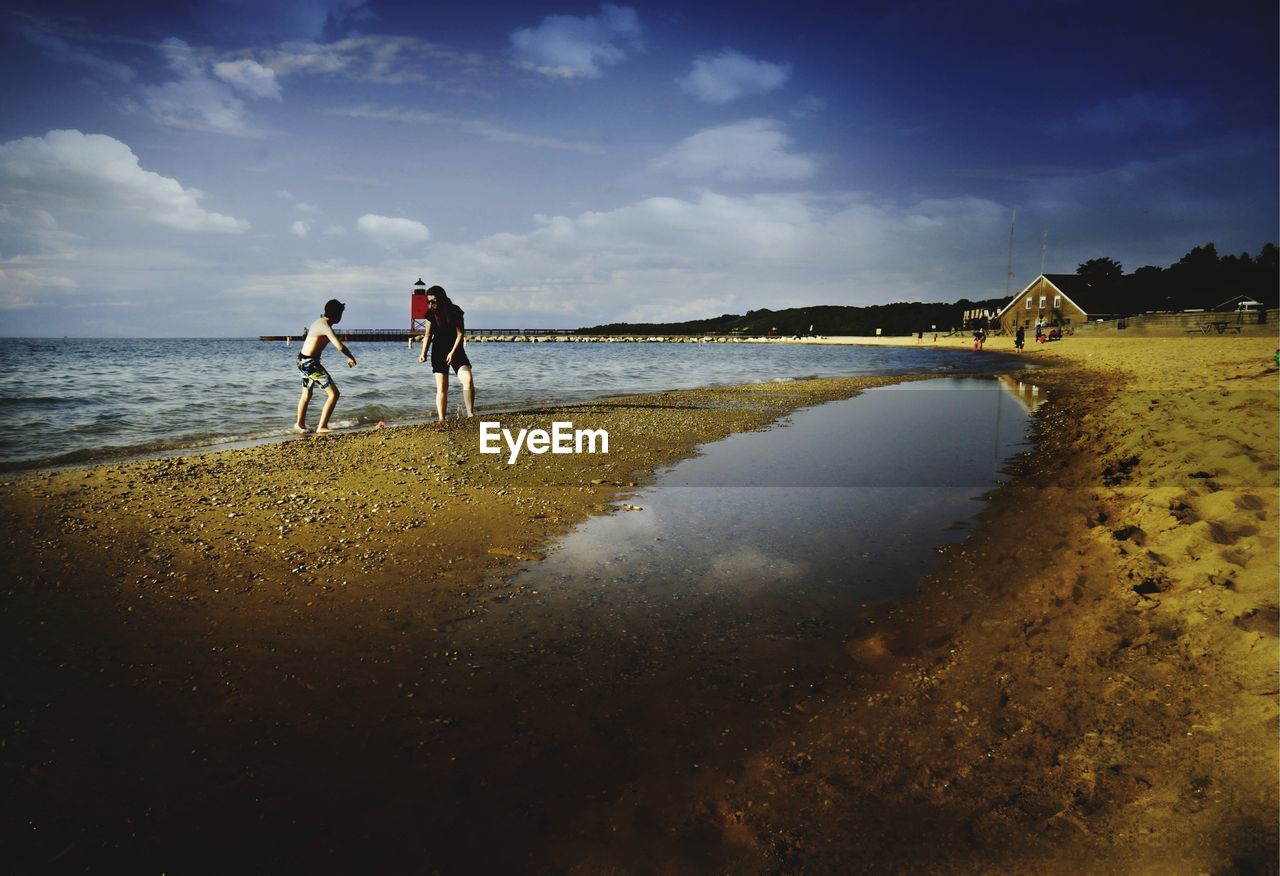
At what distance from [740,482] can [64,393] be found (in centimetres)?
2133

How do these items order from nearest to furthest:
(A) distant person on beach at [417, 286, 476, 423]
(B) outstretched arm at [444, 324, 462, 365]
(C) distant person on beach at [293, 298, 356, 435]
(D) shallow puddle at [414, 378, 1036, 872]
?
(D) shallow puddle at [414, 378, 1036, 872]
(C) distant person on beach at [293, 298, 356, 435]
(A) distant person on beach at [417, 286, 476, 423]
(B) outstretched arm at [444, 324, 462, 365]

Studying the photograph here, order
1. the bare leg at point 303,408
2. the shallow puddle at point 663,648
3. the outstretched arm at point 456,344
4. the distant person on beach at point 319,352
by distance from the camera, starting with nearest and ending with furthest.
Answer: the shallow puddle at point 663,648, the distant person on beach at point 319,352, the bare leg at point 303,408, the outstretched arm at point 456,344

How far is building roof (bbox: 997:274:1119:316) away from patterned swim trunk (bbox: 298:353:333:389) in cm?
8731

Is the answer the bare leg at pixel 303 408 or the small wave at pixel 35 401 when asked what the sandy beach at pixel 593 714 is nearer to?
the bare leg at pixel 303 408

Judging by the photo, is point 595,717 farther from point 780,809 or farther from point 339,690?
point 339,690

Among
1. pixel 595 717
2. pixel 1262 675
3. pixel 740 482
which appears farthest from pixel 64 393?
pixel 1262 675

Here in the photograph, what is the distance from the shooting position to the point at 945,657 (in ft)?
11.8

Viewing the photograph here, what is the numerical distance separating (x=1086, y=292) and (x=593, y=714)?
95408 millimetres

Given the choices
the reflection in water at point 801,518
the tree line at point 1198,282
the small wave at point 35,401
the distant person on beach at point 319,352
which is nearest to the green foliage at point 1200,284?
the tree line at point 1198,282

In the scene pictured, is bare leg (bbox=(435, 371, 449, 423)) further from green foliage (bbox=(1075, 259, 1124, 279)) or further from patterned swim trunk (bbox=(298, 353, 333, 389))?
green foliage (bbox=(1075, 259, 1124, 279))

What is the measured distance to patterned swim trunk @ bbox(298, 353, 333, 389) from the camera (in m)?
12.0

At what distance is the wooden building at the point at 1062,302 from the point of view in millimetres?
73125

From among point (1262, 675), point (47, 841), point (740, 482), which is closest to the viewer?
point (47, 841)

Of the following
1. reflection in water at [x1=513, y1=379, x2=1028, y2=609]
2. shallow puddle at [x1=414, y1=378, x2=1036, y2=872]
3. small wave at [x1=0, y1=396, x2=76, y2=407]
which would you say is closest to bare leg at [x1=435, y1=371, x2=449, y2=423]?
reflection in water at [x1=513, y1=379, x2=1028, y2=609]
